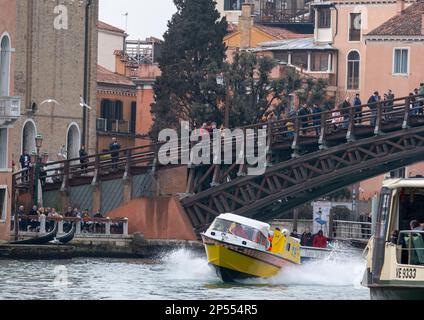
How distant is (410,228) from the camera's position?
41.5m

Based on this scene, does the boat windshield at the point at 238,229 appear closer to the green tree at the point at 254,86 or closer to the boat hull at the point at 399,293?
the boat hull at the point at 399,293

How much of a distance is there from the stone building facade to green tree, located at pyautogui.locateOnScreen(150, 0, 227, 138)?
201 inches

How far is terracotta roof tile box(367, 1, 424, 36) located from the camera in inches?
3794

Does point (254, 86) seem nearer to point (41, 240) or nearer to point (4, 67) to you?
point (4, 67)

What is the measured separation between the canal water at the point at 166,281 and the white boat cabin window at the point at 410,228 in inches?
387

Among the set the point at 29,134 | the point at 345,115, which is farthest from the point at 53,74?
the point at 345,115

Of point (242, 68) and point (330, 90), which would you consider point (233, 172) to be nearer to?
point (242, 68)

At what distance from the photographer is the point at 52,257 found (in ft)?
210

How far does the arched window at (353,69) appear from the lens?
104062mm

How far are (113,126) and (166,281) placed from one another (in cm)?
4304

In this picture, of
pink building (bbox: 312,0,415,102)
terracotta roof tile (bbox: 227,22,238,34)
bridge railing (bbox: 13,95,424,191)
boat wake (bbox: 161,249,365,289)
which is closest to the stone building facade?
bridge railing (bbox: 13,95,424,191)

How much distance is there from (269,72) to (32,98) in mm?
12202
